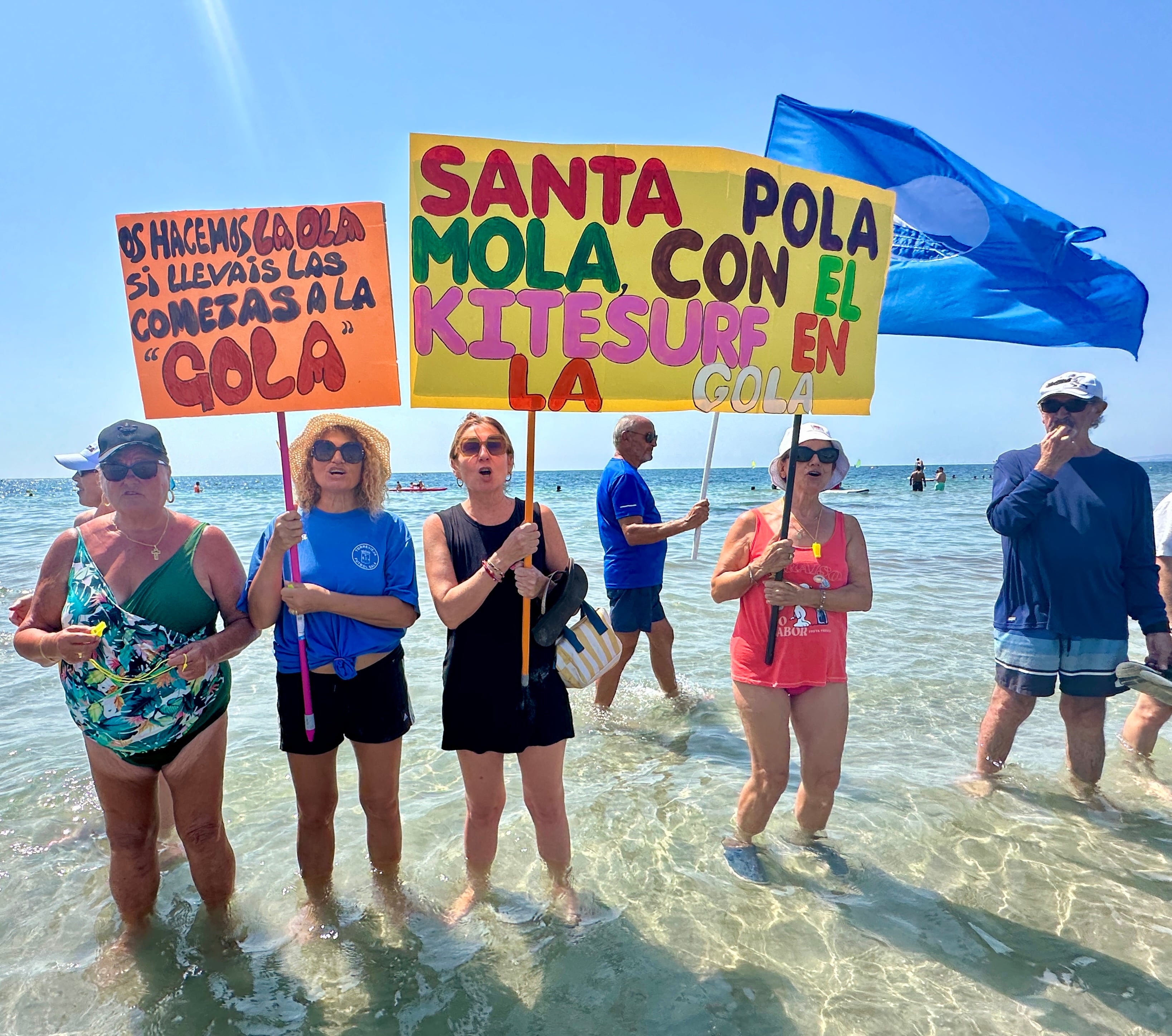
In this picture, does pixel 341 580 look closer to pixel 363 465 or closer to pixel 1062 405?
pixel 363 465

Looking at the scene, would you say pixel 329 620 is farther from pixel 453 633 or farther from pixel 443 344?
pixel 443 344

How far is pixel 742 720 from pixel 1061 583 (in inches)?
80.5

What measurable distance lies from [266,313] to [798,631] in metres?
2.87

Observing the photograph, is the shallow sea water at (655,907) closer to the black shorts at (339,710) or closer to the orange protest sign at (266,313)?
the black shorts at (339,710)

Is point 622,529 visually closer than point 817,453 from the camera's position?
No

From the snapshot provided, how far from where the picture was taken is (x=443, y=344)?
3.19m

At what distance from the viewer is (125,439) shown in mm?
2895

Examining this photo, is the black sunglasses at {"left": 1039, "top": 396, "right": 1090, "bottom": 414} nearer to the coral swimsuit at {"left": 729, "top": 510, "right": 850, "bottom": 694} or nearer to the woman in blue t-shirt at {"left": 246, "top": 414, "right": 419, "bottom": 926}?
the coral swimsuit at {"left": 729, "top": 510, "right": 850, "bottom": 694}

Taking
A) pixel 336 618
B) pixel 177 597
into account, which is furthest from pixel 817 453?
pixel 177 597

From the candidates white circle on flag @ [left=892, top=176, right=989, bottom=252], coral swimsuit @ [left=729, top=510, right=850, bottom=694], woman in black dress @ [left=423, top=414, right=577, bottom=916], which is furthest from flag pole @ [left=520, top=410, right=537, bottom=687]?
white circle on flag @ [left=892, top=176, right=989, bottom=252]

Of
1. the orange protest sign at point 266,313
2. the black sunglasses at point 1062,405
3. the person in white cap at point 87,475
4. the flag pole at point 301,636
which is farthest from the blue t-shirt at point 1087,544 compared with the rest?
the person in white cap at point 87,475

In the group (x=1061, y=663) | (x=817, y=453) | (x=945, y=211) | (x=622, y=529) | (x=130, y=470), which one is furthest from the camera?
(x=622, y=529)

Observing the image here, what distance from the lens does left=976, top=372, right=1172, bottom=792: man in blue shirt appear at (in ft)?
13.1

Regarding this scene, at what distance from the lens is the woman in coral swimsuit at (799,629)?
3510 millimetres
